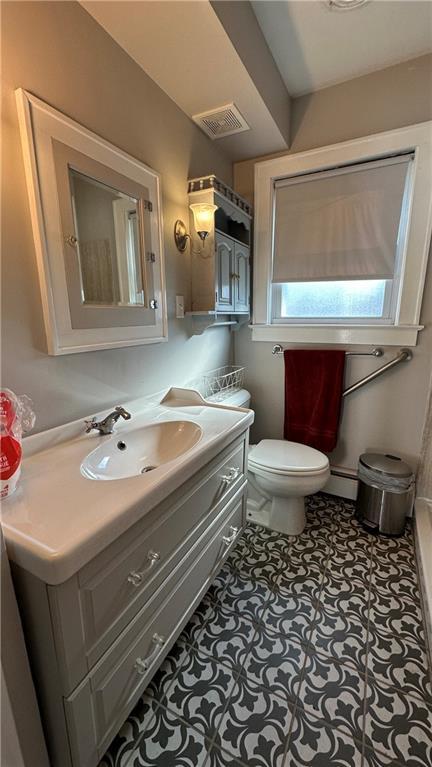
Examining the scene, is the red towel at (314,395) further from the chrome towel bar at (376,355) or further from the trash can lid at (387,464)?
the trash can lid at (387,464)

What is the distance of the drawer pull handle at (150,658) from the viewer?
86 cm

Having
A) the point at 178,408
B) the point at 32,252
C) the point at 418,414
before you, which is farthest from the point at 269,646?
the point at 32,252

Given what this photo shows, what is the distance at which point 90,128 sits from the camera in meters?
1.07

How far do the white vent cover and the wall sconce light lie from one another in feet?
1.39

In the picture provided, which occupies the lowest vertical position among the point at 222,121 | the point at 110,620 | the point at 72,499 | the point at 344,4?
the point at 110,620

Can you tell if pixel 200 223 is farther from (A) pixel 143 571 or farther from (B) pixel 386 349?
(A) pixel 143 571

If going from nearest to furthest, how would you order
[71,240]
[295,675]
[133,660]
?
1. [133,660]
2. [71,240]
3. [295,675]

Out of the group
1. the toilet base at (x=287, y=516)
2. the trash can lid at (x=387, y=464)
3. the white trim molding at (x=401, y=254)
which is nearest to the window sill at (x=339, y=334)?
the white trim molding at (x=401, y=254)

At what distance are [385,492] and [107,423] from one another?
60.0 inches

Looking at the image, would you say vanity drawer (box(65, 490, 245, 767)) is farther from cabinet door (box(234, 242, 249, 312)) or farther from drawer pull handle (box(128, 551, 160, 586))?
cabinet door (box(234, 242, 249, 312))

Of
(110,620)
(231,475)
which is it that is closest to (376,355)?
(231,475)

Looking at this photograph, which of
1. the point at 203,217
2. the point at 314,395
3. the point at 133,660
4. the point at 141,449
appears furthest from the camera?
the point at 314,395

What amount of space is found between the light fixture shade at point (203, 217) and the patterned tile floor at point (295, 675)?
1.64 meters

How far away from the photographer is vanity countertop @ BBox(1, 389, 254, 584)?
1.97ft
